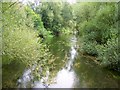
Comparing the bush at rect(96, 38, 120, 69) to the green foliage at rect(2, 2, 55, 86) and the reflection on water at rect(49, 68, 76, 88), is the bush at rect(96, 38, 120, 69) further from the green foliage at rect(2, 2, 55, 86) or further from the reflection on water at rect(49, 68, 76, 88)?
the green foliage at rect(2, 2, 55, 86)

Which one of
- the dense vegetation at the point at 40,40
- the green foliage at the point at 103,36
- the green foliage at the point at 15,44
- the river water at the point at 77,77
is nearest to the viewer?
the green foliage at the point at 15,44

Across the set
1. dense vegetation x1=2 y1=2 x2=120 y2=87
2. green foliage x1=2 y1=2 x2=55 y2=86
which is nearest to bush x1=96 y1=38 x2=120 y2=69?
dense vegetation x1=2 y1=2 x2=120 y2=87

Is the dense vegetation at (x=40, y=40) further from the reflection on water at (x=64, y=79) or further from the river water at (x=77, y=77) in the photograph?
the reflection on water at (x=64, y=79)

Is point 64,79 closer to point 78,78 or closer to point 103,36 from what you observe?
point 78,78

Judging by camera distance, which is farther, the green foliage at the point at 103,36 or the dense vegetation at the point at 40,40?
the green foliage at the point at 103,36

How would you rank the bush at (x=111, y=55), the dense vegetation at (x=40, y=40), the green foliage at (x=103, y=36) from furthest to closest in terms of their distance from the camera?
the green foliage at (x=103, y=36), the bush at (x=111, y=55), the dense vegetation at (x=40, y=40)

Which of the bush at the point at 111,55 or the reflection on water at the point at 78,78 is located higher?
the bush at the point at 111,55

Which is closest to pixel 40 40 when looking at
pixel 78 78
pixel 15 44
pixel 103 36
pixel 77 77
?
pixel 103 36

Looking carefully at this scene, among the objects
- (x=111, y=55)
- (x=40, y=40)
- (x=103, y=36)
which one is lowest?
(x=111, y=55)

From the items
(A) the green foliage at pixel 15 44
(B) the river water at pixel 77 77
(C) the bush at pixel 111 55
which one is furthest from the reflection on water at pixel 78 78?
(A) the green foliage at pixel 15 44

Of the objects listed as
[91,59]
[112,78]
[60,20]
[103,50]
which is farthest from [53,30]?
[112,78]

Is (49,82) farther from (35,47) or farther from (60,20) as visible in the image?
(60,20)

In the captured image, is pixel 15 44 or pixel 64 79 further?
pixel 64 79

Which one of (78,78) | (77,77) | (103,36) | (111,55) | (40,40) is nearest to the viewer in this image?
(78,78)
